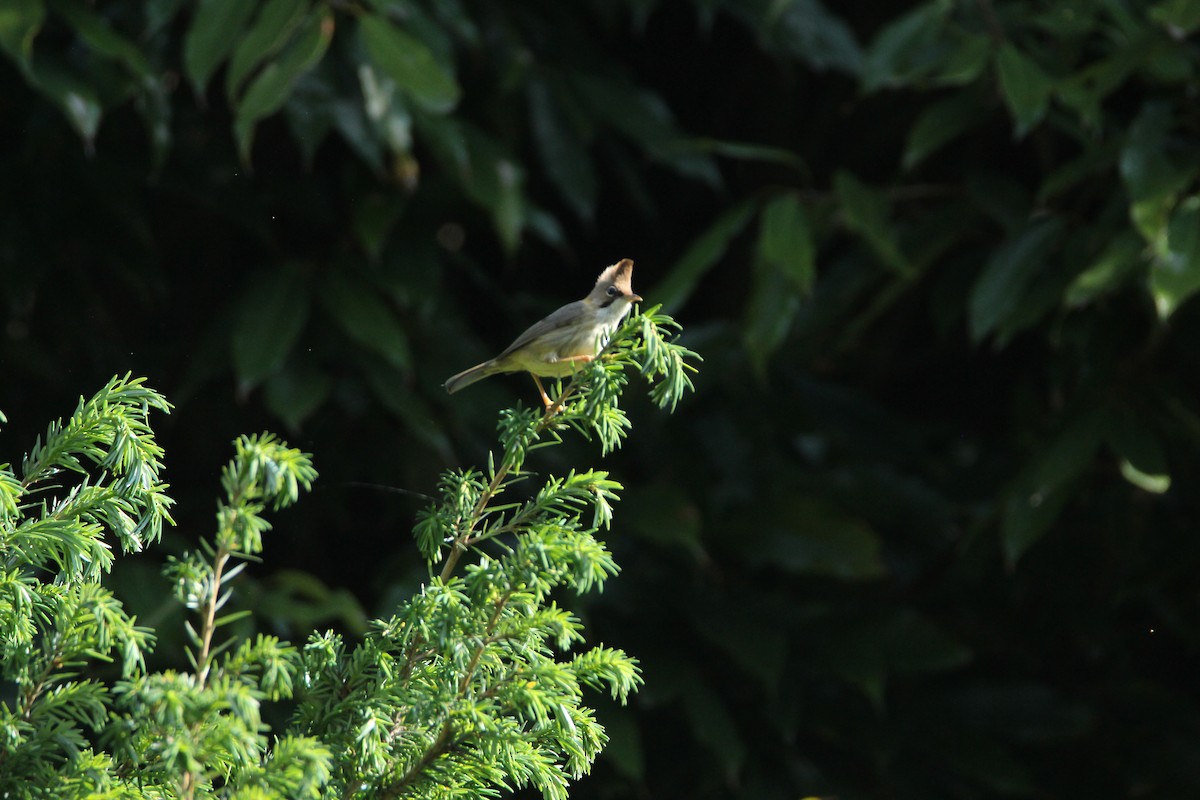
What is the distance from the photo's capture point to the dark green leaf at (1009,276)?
3553 millimetres

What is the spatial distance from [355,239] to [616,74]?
110cm

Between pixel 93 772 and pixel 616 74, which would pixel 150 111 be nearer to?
pixel 616 74

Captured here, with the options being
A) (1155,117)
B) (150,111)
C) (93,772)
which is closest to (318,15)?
(150,111)

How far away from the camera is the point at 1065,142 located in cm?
520

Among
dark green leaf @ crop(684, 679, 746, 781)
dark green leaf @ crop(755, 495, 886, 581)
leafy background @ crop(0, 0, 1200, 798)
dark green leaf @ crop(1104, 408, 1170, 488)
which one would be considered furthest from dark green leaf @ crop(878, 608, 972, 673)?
dark green leaf @ crop(1104, 408, 1170, 488)

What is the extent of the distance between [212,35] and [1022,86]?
2.13 m

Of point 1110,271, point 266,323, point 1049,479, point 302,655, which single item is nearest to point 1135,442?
point 1049,479

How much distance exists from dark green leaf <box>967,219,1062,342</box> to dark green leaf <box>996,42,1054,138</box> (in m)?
0.43

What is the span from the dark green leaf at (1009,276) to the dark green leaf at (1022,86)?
0.43 m

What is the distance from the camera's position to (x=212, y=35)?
3.29m

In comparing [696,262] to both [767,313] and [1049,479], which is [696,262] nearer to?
[767,313]

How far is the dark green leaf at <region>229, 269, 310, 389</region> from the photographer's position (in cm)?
358

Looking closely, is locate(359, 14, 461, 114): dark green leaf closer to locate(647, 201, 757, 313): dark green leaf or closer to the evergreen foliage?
locate(647, 201, 757, 313): dark green leaf

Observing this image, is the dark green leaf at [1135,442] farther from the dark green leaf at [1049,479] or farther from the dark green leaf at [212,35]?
the dark green leaf at [212,35]
